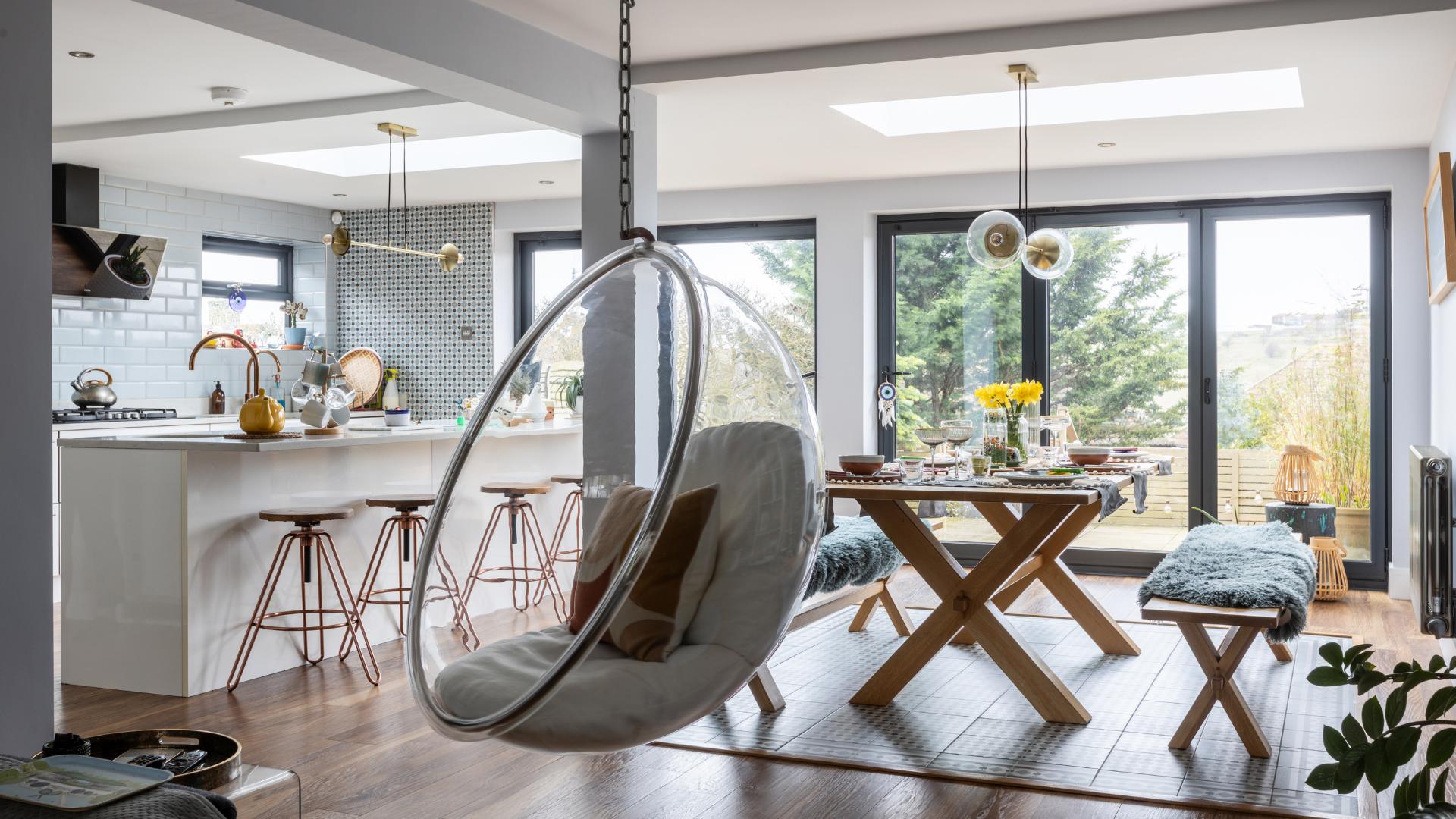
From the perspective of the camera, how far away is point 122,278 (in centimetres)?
651

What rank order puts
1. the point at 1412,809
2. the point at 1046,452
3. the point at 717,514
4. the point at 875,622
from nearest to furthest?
the point at 1412,809 → the point at 717,514 → the point at 1046,452 → the point at 875,622

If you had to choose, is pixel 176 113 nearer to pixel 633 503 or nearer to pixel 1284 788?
pixel 633 503

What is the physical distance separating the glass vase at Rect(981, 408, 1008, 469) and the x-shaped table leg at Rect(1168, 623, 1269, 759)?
873 mm

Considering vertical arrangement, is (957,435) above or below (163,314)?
below

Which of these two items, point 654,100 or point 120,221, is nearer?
point 654,100

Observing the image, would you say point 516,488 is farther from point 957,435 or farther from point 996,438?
point 996,438

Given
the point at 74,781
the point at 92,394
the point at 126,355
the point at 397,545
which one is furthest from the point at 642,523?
the point at 126,355

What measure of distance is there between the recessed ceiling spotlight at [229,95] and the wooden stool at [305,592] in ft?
5.91

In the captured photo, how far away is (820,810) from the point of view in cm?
286

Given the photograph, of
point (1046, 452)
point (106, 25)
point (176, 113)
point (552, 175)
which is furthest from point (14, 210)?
point (552, 175)

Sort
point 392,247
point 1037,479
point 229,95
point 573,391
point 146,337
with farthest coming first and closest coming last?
point 146,337
point 392,247
point 229,95
point 1037,479
point 573,391

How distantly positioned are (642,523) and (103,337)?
6.17 metres

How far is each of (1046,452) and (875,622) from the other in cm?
116

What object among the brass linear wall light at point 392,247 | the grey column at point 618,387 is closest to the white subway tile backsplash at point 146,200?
the brass linear wall light at point 392,247
